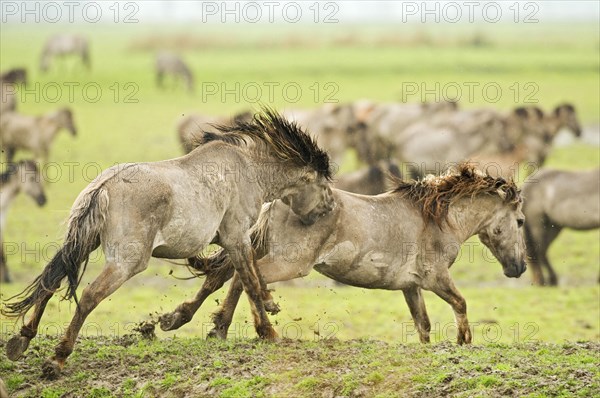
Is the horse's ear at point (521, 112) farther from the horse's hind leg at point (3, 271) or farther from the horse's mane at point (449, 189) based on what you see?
the horse's mane at point (449, 189)

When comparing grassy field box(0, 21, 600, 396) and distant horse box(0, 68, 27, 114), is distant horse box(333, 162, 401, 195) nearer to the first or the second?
grassy field box(0, 21, 600, 396)

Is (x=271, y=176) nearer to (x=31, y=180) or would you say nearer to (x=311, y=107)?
(x=31, y=180)

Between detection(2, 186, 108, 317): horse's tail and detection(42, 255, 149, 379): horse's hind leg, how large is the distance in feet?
0.69

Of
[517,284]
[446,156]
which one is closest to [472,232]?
[517,284]

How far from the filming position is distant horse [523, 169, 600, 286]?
50.9 feet

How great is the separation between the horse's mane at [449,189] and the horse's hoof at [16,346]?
4020 millimetres

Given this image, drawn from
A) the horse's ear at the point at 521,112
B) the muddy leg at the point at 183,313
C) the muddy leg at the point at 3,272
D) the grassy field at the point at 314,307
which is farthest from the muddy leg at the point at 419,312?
the horse's ear at the point at 521,112

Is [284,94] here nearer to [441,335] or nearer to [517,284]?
[517,284]

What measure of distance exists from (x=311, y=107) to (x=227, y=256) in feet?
95.1

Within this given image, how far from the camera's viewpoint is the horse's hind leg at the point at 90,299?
7.88 m

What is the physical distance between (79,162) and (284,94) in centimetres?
1630

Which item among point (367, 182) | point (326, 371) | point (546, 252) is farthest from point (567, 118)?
point (326, 371)

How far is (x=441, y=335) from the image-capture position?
39.8 feet

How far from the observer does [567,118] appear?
1047 inches
